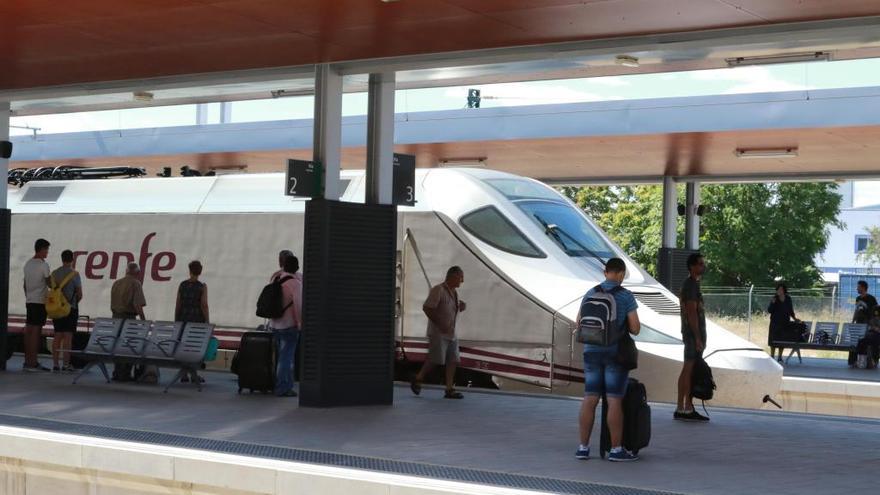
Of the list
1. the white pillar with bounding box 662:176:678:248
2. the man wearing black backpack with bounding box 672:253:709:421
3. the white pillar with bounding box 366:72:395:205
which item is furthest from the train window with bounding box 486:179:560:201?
the white pillar with bounding box 662:176:678:248

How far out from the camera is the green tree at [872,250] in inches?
2928

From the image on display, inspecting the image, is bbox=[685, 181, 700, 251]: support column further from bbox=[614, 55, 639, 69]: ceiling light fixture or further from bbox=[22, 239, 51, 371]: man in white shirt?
bbox=[614, 55, 639, 69]: ceiling light fixture

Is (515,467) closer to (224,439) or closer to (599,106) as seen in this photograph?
(224,439)

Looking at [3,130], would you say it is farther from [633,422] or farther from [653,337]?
[633,422]

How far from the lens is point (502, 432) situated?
12195mm

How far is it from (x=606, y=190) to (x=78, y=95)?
1962 inches

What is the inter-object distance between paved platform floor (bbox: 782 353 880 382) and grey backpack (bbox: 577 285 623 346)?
1024cm

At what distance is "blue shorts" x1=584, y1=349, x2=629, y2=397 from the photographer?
10438mm

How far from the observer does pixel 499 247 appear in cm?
1688

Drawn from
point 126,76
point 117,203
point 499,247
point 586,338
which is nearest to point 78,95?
point 126,76

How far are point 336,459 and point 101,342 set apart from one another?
25.4 feet

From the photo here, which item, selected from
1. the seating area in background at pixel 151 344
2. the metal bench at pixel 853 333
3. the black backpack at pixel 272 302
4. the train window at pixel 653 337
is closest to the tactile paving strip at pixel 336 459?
the black backpack at pixel 272 302

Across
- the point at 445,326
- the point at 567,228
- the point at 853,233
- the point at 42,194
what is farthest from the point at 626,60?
the point at 853,233

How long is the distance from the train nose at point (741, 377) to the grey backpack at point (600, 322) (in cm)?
522
